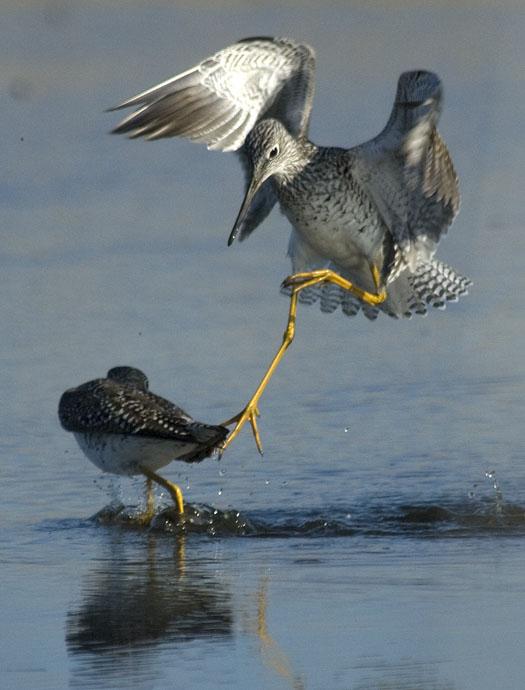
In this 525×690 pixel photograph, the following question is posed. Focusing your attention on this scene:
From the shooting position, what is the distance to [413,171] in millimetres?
7668

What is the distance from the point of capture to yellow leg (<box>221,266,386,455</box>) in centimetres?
760

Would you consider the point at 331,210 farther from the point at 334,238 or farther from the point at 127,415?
the point at 127,415

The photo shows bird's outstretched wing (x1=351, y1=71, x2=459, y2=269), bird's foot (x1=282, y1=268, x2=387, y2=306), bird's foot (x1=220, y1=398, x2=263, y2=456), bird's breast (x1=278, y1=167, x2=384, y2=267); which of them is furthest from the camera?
bird's breast (x1=278, y1=167, x2=384, y2=267)

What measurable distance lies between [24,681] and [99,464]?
237 centimetres

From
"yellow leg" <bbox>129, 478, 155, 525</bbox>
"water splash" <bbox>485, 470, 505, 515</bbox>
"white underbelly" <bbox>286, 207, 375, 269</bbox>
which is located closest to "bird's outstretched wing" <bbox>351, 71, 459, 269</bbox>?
"white underbelly" <bbox>286, 207, 375, 269</bbox>

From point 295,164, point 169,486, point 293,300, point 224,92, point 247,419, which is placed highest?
point 224,92

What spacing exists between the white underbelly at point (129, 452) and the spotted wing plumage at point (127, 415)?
0.03 metres

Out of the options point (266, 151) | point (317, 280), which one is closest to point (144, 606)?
point (317, 280)

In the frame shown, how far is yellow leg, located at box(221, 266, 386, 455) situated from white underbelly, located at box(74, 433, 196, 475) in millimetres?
318

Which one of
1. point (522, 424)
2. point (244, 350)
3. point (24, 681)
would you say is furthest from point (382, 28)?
point (24, 681)

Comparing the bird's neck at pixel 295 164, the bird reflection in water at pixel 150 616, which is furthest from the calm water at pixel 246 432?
the bird's neck at pixel 295 164

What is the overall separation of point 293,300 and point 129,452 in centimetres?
130

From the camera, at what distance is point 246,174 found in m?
8.16

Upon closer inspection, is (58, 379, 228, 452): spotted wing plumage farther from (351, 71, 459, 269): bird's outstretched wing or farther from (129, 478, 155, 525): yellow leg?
(351, 71, 459, 269): bird's outstretched wing
